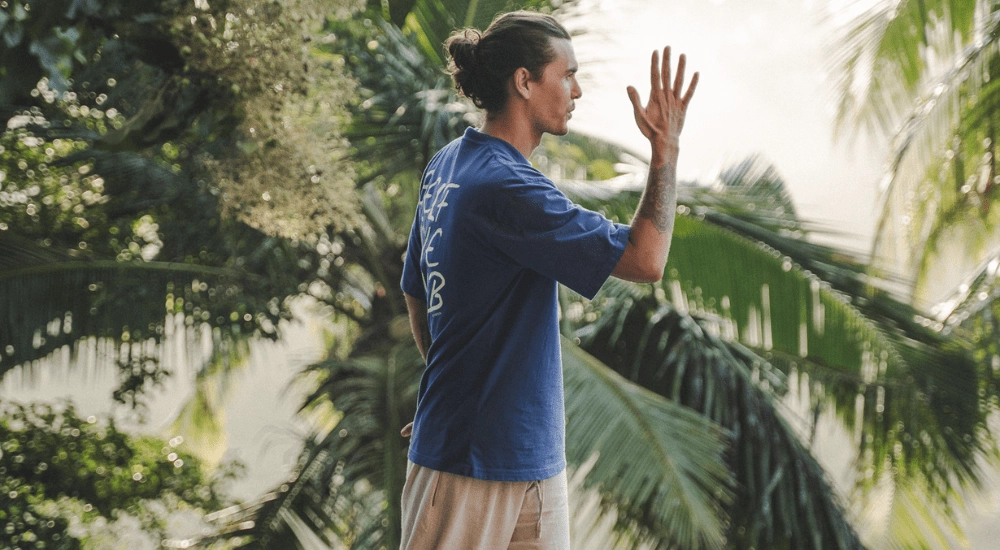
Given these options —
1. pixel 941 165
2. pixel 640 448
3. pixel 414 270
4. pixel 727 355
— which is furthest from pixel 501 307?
pixel 941 165

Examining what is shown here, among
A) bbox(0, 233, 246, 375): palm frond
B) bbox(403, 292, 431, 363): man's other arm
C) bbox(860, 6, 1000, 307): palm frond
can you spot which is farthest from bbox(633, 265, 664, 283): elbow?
bbox(0, 233, 246, 375): palm frond

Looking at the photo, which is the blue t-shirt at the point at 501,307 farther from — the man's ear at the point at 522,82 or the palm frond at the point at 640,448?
the palm frond at the point at 640,448

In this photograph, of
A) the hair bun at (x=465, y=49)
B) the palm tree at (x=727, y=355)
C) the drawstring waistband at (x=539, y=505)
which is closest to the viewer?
the drawstring waistband at (x=539, y=505)

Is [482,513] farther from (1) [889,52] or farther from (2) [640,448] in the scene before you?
→ (1) [889,52]

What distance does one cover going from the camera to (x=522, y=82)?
1.31 metres

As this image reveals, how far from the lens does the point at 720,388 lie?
11.2 feet

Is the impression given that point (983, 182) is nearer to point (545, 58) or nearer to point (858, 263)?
point (858, 263)

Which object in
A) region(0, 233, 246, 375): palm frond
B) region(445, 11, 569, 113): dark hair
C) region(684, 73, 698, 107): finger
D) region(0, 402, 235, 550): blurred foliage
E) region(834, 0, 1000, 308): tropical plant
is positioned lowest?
region(0, 402, 235, 550): blurred foliage

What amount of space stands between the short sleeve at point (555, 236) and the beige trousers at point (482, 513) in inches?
12.2

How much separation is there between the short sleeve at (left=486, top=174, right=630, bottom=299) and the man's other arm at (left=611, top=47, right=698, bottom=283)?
21mm

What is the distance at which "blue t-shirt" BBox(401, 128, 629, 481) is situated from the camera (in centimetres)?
117

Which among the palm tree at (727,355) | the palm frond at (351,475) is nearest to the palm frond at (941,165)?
the palm tree at (727,355)

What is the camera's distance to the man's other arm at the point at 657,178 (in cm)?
116

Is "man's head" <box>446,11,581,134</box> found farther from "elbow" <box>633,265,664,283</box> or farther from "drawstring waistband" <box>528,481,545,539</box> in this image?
"drawstring waistband" <box>528,481,545,539</box>
